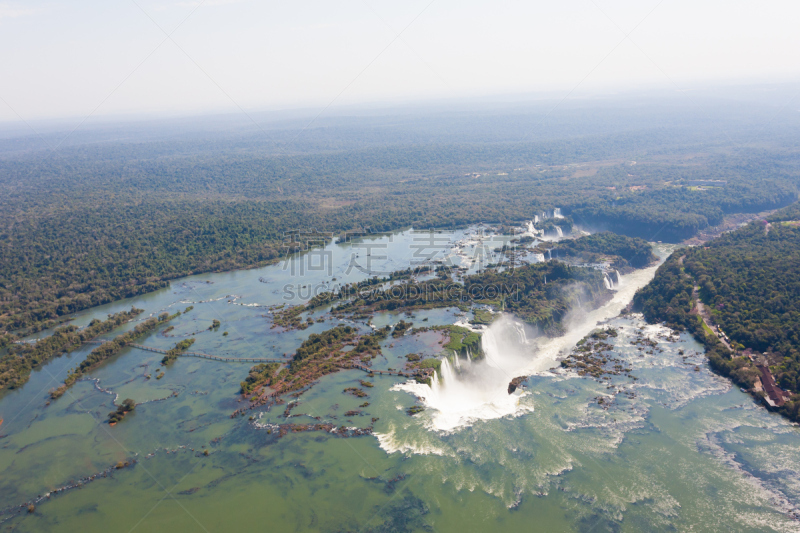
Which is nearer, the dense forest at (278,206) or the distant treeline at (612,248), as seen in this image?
the distant treeline at (612,248)

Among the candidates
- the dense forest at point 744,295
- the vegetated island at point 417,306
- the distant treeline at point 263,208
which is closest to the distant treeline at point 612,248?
the dense forest at point 744,295

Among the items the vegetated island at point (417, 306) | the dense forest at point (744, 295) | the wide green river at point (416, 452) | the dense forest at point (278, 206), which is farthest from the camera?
the dense forest at point (278, 206)

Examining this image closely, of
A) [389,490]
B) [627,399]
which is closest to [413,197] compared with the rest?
[627,399]

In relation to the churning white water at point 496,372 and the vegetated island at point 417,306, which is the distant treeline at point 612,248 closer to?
the vegetated island at point 417,306

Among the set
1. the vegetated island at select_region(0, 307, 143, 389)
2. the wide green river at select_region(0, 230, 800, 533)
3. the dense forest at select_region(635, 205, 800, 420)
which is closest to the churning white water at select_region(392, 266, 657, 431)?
the wide green river at select_region(0, 230, 800, 533)

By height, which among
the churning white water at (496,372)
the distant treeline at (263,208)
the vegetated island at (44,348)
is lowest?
the vegetated island at (44,348)

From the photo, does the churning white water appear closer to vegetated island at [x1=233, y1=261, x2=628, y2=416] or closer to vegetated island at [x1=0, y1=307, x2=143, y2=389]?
vegetated island at [x1=233, y1=261, x2=628, y2=416]
